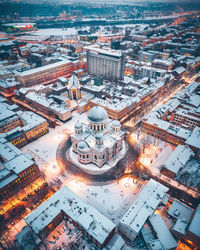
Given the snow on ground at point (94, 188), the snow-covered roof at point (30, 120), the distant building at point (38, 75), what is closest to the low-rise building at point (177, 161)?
the snow on ground at point (94, 188)

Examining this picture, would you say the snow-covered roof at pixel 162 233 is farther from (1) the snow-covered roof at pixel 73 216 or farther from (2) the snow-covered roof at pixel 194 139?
(2) the snow-covered roof at pixel 194 139

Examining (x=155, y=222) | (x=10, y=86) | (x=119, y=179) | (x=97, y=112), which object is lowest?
(x=119, y=179)

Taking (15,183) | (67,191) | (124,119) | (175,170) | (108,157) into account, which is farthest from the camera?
(124,119)

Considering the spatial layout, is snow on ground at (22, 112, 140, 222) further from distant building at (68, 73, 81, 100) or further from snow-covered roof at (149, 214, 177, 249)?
distant building at (68, 73, 81, 100)

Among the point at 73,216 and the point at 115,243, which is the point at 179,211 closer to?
the point at 115,243

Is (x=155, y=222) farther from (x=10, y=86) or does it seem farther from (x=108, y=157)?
(x=10, y=86)

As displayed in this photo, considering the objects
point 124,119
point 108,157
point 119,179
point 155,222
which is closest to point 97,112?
point 108,157
